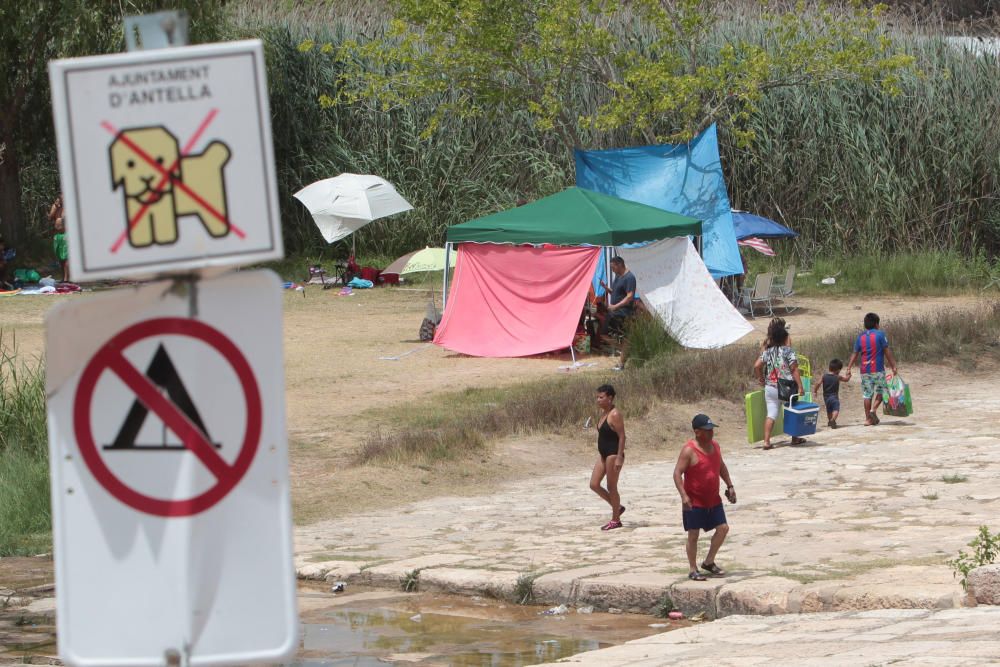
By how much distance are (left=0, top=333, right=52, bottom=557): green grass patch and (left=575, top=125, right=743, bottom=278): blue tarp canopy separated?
12.2 metres

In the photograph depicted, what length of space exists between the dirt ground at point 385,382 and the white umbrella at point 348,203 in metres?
1.41

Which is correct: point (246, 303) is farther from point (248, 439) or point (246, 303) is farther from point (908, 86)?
point (908, 86)

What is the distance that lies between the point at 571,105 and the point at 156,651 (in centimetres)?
2500

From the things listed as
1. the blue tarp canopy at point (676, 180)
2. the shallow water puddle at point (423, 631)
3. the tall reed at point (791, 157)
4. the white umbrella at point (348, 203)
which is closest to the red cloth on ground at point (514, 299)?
the blue tarp canopy at point (676, 180)

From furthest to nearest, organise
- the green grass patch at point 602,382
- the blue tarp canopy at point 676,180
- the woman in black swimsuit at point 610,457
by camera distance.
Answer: the blue tarp canopy at point 676,180 < the green grass patch at point 602,382 < the woman in black swimsuit at point 610,457

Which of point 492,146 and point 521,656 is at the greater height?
point 492,146

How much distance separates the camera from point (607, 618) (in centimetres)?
873

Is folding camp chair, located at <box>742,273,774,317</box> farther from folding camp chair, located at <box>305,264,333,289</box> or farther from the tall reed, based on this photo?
folding camp chair, located at <box>305,264,333,289</box>

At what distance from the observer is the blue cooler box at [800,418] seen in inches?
560

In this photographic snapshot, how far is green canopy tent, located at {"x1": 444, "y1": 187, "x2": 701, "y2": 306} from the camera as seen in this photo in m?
19.6

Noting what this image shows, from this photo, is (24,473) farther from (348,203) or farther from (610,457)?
(348,203)

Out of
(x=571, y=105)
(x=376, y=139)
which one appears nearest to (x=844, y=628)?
(x=571, y=105)

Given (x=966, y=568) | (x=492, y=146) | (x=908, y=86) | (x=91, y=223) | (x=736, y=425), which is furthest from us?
(x=492, y=146)

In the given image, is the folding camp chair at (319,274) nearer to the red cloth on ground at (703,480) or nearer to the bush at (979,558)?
the red cloth on ground at (703,480)
